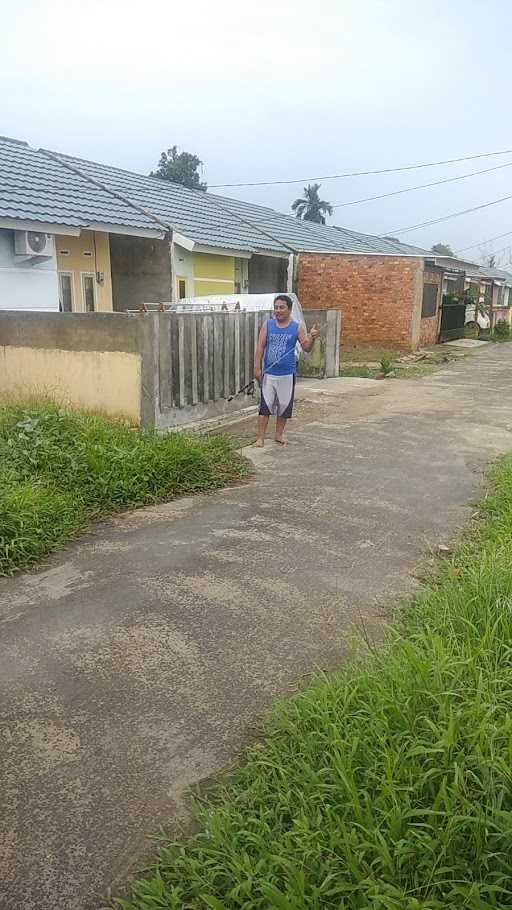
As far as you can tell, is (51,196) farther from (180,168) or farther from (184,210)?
(180,168)

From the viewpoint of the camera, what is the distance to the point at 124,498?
5.18 meters

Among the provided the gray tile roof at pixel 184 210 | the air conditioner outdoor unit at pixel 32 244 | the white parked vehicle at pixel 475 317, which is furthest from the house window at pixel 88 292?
the white parked vehicle at pixel 475 317

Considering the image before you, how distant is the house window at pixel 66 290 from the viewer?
34.6 ft

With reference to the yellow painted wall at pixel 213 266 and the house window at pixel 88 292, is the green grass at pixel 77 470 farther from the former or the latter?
the yellow painted wall at pixel 213 266

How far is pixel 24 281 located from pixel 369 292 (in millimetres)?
10536

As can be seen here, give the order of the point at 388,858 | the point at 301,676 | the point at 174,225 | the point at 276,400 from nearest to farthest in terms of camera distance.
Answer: the point at 388,858, the point at 301,676, the point at 276,400, the point at 174,225

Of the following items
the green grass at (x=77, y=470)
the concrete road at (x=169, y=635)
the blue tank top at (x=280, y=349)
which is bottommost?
the concrete road at (x=169, y=635)

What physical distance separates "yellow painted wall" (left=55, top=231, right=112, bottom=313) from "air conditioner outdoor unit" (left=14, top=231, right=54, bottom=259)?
1.51 metres

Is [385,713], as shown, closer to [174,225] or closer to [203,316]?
[203,316]

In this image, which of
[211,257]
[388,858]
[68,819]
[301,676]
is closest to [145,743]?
[68,819]

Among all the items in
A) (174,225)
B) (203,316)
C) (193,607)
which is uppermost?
(174,225)

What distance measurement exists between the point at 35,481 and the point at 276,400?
9.21ft

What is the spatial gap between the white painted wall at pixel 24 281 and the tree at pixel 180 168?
3901 cm

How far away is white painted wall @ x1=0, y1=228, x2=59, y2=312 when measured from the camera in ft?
27.4
